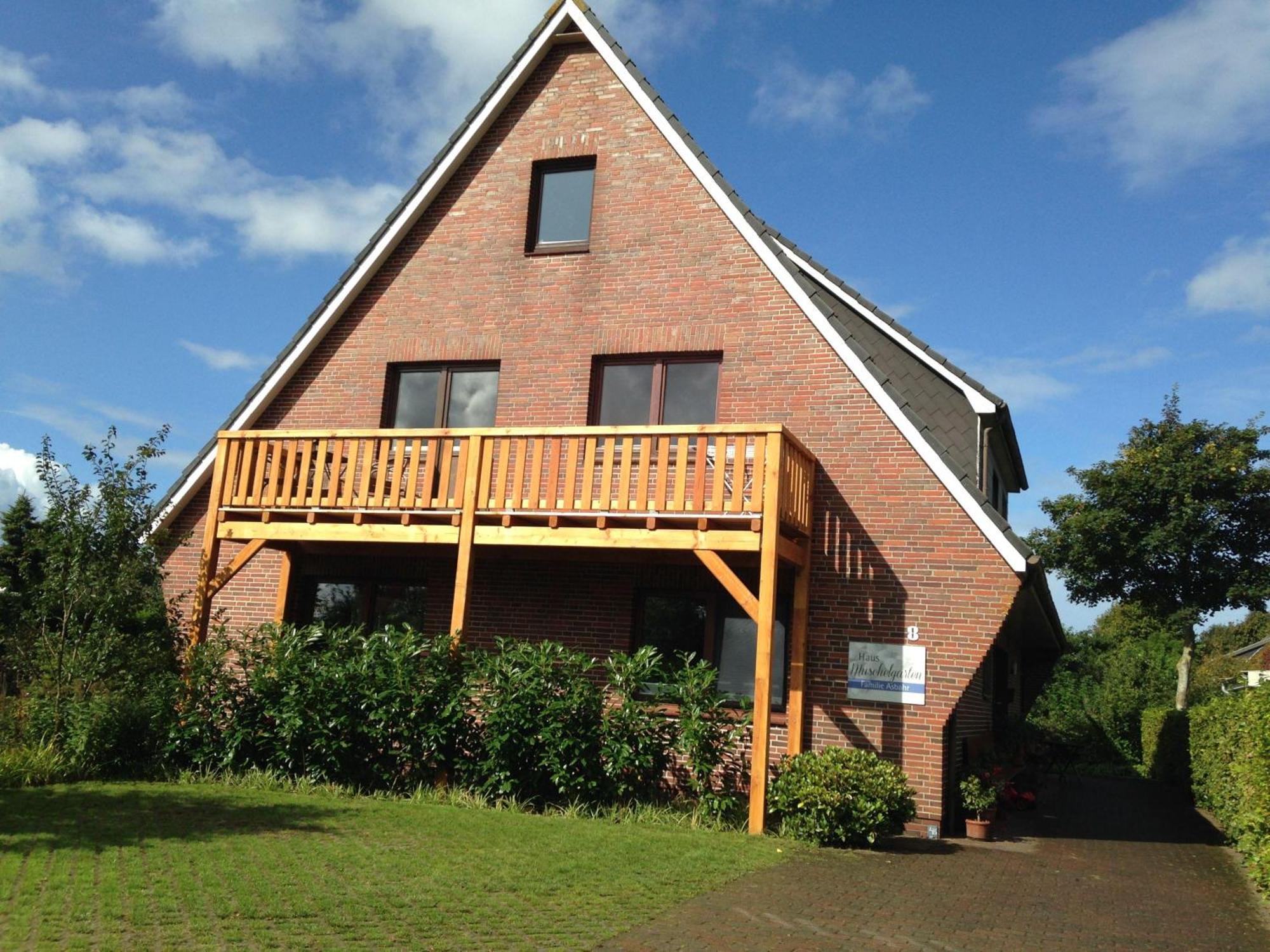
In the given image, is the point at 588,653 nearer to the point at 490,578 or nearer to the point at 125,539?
the point at 490,578

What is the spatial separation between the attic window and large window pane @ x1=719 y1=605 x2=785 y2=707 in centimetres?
568

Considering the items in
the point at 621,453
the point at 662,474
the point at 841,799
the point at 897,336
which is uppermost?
the point at 897,336

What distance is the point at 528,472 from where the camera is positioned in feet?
45.2

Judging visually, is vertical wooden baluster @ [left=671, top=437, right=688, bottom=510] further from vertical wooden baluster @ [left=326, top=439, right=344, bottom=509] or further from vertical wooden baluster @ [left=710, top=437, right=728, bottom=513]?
vertical wooden baluster @ [left=326, top=439, right=344, bottom=509]

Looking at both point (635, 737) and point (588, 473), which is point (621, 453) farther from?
point (635, 737)

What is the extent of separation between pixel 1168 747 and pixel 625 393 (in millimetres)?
15072

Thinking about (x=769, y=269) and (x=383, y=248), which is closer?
(x=769, y=269)

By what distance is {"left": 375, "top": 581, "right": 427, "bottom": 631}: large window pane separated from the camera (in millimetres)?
14445

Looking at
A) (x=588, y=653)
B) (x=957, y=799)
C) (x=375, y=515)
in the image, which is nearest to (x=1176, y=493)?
(x=957, y=799)

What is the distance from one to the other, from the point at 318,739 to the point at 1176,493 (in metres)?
22.8

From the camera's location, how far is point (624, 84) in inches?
576

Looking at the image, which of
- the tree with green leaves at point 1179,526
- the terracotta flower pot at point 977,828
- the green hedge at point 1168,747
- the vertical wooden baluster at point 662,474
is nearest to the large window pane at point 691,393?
the vertical wooden baluster at point 662,474

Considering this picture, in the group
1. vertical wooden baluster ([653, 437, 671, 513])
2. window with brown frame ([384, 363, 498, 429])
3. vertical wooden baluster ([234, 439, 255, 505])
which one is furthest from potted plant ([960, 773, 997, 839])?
vertical wooden baluster ([234, 439, 255, 505])

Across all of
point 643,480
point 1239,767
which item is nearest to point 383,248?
point 643,480
